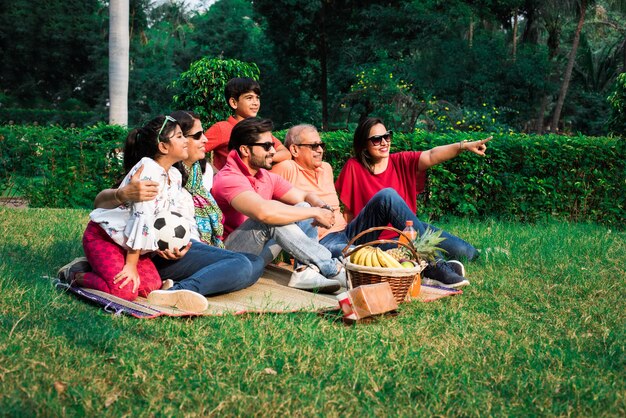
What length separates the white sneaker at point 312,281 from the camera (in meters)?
5.69

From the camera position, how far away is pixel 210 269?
515 centimetres

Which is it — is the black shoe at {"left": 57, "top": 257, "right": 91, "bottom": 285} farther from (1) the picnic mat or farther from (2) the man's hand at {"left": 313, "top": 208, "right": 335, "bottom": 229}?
(2) the man's hand at {"left": 313, "top": 208, "right": 335, "bottom": 229}

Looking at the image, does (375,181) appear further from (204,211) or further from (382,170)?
(204,211)

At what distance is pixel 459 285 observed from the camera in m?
5.89

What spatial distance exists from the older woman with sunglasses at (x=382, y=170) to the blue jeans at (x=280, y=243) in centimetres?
101

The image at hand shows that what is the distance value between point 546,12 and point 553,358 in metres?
27.2

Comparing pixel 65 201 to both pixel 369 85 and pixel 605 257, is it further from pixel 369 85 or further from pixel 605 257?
pixel 369 85

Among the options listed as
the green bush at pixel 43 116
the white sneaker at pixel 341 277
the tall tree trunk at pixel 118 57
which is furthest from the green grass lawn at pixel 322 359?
the green bush at pixel 43 116

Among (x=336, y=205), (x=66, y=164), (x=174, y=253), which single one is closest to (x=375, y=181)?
(x=336, y=205)

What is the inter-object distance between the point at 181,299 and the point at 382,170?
2836 millimetres

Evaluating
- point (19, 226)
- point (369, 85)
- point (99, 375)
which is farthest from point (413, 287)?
point (369, 85)

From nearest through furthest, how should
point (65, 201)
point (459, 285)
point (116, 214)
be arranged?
1. point (116, 214)
2. point (459, 285)
3. point (65, 201)

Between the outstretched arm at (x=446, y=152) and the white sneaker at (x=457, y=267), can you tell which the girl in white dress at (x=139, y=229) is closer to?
the white sneaker at (x=457, y=267)

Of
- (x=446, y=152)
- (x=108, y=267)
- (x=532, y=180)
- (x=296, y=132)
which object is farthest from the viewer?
(x=532, y=180)
